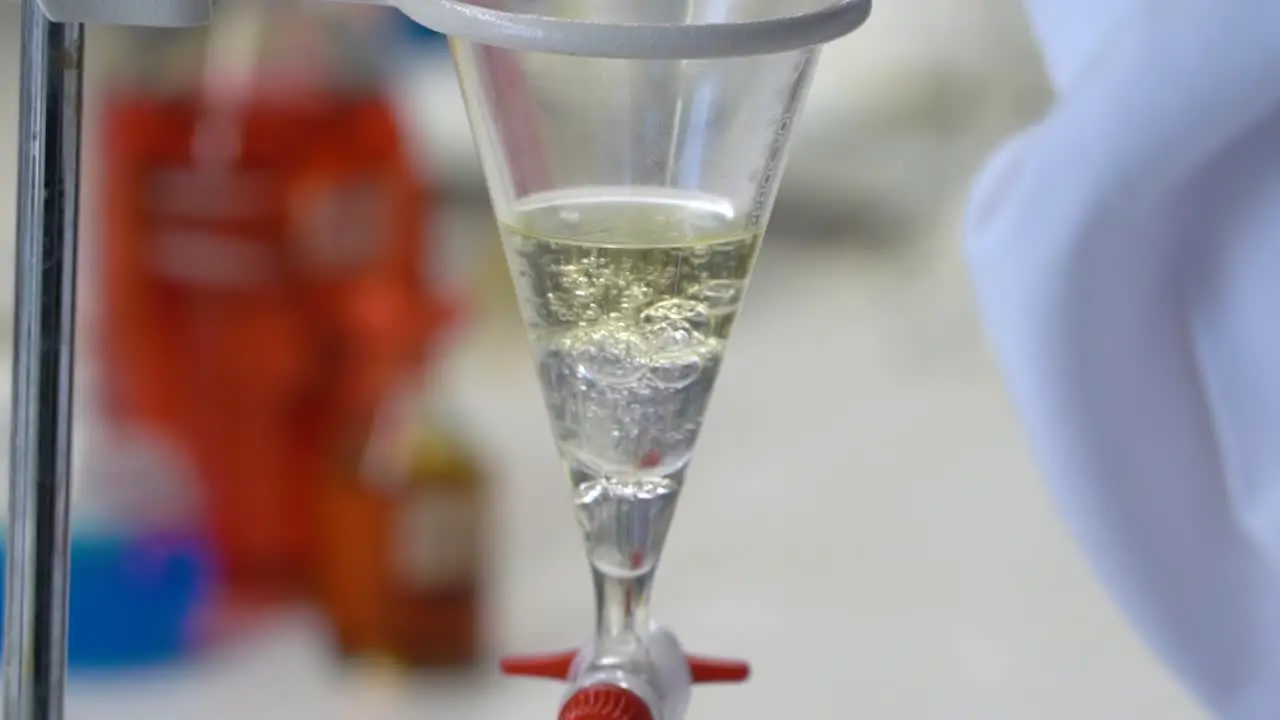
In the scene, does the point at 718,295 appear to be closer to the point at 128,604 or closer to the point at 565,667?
the point at 565,667

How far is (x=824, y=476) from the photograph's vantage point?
1059 millimetres

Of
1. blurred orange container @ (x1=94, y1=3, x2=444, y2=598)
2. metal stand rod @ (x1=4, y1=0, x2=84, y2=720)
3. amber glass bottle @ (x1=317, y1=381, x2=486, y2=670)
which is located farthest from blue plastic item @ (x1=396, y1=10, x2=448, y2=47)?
metal stand rod @ (x1=4, y1=0, x2=84, y2=720)

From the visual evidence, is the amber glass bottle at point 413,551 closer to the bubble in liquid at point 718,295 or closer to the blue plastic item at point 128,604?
the blue plastic item at point 128,604

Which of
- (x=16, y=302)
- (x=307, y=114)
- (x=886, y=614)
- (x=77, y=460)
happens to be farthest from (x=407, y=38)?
(x=16, y=302)

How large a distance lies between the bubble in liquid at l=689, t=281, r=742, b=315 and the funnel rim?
0.05 meters

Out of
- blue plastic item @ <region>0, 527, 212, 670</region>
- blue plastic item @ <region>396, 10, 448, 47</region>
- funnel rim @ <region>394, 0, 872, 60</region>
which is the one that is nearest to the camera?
funnel rim @ <region>394, 0, 872, 60</region>

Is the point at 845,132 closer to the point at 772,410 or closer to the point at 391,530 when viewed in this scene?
the point at 772,410

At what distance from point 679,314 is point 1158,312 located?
120 millimetres

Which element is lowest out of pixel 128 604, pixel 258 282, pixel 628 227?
pixel 128 604

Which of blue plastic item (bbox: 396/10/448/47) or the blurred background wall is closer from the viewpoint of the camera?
the blurred background wall

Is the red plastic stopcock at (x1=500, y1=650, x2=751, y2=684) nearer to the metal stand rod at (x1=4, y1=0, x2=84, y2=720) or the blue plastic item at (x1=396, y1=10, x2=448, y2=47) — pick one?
the metal stand rod at (x1=4, y1=0, x2=84, y2=720)

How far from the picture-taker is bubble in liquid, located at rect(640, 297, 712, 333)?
290 millimetres

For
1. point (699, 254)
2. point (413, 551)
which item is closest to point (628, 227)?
point (699, 254)

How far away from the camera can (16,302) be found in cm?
31
